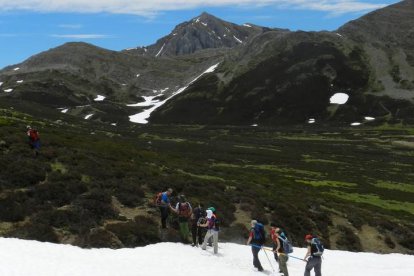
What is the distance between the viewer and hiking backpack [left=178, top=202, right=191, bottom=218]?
24594 millimetres

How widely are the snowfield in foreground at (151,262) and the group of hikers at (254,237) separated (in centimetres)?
73

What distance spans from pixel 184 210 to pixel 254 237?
441 cm

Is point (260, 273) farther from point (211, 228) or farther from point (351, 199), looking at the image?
point (351, 199)

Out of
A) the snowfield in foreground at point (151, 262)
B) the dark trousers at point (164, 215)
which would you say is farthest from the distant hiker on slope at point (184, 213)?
the dark trousers at point (164, 215)

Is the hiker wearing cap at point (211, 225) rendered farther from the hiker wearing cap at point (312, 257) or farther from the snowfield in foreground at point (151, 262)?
the hiker wearing cap at point (312, 257)

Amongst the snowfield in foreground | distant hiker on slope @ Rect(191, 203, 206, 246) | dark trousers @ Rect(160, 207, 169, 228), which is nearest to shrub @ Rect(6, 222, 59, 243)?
the snowfield in foreground

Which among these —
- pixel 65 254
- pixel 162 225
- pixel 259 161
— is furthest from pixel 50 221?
pixel 259 161

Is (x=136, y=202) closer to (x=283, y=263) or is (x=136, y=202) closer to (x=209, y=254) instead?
(x=209, y=254)

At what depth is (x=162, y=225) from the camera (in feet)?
86.2

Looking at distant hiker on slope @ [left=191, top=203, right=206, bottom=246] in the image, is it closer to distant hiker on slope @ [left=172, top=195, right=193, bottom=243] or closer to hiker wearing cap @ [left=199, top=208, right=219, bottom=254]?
distant hiker on slope @ [left=172, top=195, right=193, bottom=243]

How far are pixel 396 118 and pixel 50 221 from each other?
580ft

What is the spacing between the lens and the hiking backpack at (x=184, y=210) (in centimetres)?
2459

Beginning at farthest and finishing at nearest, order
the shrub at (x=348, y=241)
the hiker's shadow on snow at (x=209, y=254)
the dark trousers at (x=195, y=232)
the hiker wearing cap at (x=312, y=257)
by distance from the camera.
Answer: the shrub at (x=348, y=241), the dark trousers at (x=195, y=232), the hiker's shadow on snow at (x=209, y=254), the hiker wearing cap at (x=312, y=257)

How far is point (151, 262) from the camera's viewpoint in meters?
21.7
